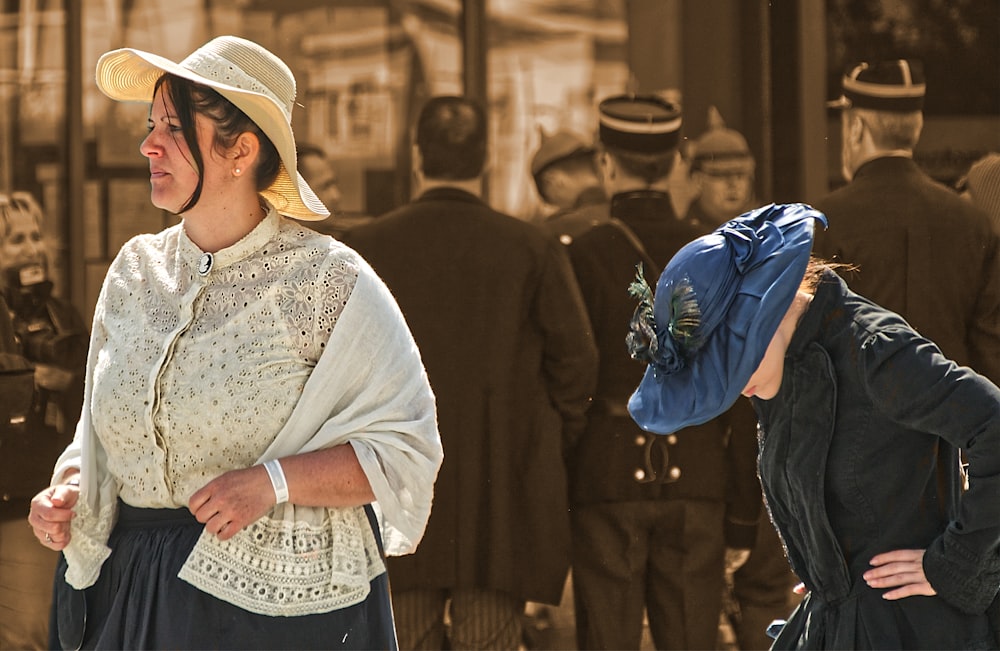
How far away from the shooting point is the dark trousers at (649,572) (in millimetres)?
4547

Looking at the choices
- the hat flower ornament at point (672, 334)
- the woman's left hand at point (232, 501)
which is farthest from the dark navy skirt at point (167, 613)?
the hat flower ornament at point (672, 334)

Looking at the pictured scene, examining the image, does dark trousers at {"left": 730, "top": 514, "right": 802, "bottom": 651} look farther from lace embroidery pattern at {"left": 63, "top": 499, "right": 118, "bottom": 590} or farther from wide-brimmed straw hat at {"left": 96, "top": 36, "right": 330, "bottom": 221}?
lace embroidery pattern at {"left": 63, "top": 499, "right": 118, "bottom": 590}

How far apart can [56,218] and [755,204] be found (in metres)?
2.38

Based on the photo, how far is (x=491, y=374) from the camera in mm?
4480

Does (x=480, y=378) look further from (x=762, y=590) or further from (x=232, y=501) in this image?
(x=232, y=501)

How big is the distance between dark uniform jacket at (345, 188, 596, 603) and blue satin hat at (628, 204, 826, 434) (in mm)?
1989

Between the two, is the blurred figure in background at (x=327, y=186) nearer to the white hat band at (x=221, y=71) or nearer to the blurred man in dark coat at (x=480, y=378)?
the blurred man in dark coat at (x=480, y=378)

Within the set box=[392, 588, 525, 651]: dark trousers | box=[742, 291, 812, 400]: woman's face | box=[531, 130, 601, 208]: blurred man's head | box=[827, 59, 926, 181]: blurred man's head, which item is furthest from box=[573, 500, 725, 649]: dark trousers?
box=[742, 291, 812, 400]: woman's face

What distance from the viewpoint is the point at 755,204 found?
4570 mm

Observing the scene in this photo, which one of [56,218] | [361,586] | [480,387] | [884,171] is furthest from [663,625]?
[56,218]

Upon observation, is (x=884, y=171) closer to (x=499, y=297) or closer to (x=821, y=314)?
(x=499, y=297)

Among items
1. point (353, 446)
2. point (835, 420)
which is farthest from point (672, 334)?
point (353, 446)

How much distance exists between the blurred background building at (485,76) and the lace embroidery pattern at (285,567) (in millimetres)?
1966

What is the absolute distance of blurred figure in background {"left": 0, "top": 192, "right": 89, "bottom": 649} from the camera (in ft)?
15.0
